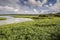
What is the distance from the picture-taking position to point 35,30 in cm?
310

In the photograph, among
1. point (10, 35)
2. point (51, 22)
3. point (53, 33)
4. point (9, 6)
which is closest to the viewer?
point (10, 35)

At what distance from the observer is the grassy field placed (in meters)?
2.84

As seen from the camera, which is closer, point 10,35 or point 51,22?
point 10,35

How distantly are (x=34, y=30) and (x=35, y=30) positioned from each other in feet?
0.10

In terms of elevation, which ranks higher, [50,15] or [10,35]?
[50,15]

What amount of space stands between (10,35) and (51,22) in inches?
55.5

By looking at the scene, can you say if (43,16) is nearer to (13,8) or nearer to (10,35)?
(13,8)

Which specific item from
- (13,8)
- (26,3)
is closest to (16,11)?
(13,8)

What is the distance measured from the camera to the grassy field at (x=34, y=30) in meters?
2.84

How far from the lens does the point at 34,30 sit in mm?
3107

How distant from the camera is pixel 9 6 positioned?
3.28m

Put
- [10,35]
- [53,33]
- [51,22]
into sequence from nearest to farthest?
[10,35]
[53,33]
[51,22]

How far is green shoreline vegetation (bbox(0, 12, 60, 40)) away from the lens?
284 cm

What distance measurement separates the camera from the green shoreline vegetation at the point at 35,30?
284 cm
